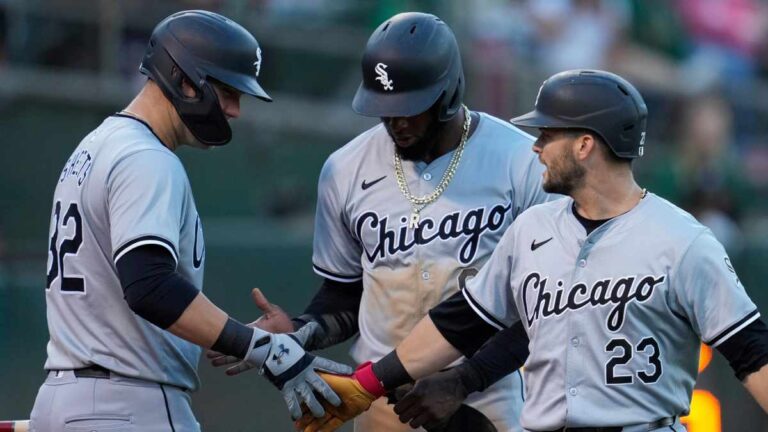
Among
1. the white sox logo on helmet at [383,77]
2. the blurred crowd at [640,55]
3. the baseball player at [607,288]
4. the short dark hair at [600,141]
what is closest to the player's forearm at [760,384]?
the baseball player at [607,288]

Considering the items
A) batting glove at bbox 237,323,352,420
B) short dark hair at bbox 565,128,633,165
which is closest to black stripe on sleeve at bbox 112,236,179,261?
batting glove at bbox 237,323,352,420

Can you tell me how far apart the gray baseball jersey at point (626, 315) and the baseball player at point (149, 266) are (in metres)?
0.86

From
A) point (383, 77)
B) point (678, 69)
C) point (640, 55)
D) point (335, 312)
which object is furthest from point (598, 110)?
point (678, 69)

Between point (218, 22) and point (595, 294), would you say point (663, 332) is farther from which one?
point (218, 22)

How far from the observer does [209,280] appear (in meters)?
8.80

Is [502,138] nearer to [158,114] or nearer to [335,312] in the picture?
[335,312]

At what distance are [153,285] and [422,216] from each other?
4.20 ft

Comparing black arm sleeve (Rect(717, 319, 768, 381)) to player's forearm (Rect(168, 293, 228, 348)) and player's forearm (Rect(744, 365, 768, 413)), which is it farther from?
player's forearm (Rect(168, 293, 228, 348))

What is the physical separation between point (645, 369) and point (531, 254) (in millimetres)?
543

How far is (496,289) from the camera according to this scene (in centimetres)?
468

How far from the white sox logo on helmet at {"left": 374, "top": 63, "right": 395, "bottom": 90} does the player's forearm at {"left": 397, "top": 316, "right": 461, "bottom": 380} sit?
861mm

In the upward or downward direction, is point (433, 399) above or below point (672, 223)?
below

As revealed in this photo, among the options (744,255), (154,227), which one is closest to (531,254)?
(154,227)

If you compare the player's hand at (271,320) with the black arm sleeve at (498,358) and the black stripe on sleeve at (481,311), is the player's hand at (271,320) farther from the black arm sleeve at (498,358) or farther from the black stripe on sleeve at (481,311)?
the black stripe on sleeve at (481,311)
